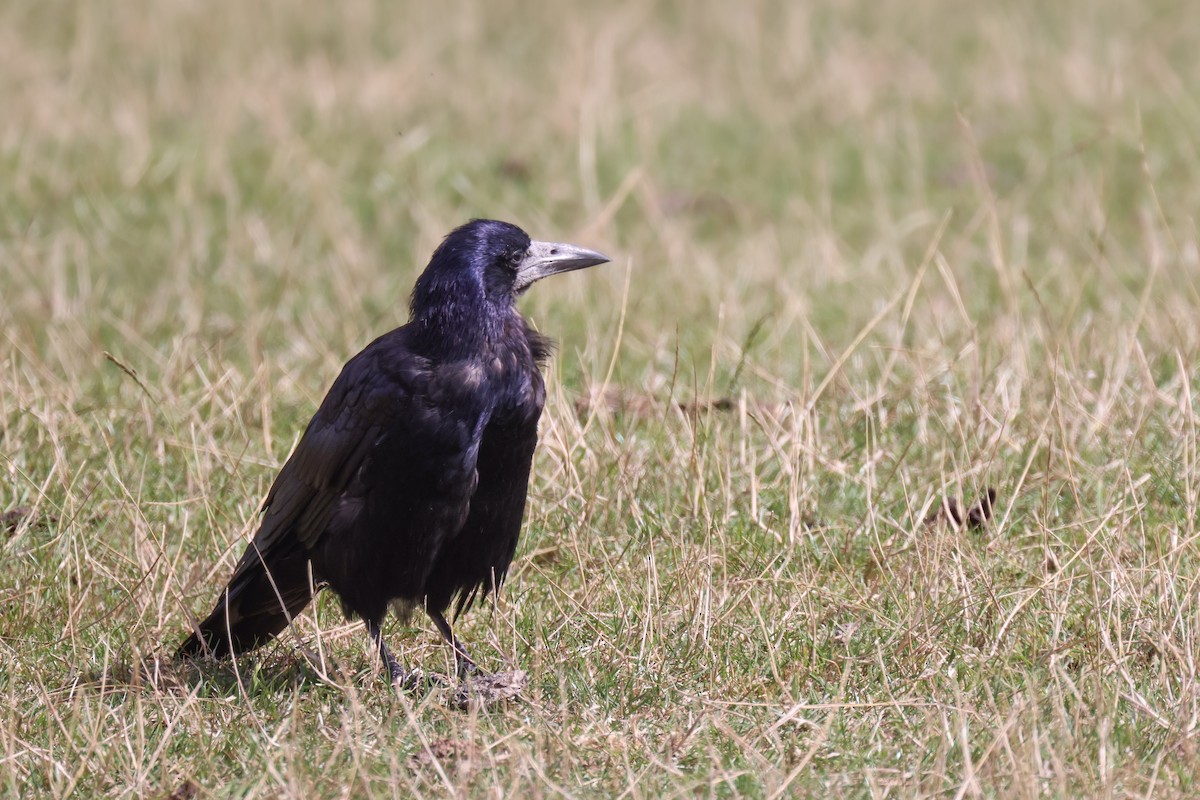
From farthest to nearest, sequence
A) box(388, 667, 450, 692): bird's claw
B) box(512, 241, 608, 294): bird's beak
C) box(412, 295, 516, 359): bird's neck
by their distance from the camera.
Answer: box(512, 241, 608, 294): bird's beak
box(412, 295, 516, 359): bird's neck
box(388, 667, 450, 692): bird's claw

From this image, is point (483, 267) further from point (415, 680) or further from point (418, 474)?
point (415, 680)

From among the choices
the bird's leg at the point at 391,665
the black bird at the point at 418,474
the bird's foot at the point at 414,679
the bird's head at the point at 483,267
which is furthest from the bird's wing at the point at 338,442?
the bird's foot at the point at 414,679

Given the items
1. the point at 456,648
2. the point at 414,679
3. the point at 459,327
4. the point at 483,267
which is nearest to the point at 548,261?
the point at 483,267

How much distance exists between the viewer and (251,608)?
166 inches

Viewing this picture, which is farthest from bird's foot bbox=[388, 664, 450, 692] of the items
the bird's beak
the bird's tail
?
the bird's beak

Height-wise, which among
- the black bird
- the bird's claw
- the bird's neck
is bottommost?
the bird's claw

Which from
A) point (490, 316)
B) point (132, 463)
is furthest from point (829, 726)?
point (132, 463)

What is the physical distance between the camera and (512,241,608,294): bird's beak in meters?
4.36

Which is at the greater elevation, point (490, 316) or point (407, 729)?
point (490, 316)

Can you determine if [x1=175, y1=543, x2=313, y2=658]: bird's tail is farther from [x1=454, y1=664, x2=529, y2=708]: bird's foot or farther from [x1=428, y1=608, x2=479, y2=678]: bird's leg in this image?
[x1=454, y1=664, x2=529, y2=708]: bird's foot

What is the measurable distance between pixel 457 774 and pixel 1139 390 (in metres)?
2.88

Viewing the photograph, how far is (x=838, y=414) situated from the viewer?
17.6 ft

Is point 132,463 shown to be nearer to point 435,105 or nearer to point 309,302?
point 309,302

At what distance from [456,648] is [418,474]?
0.46m
